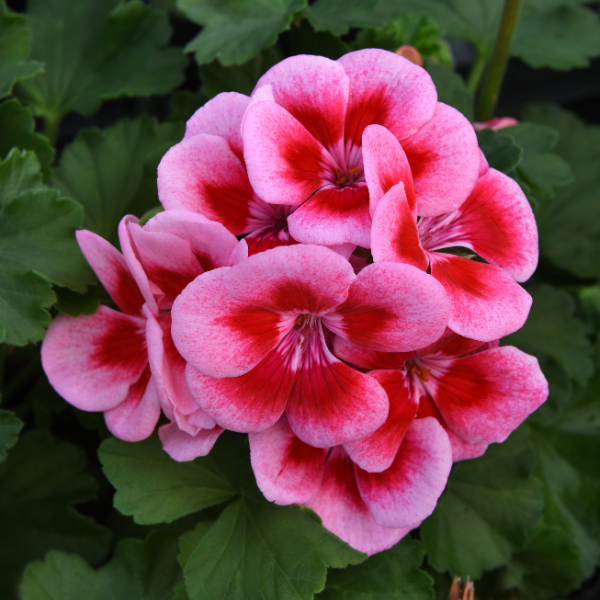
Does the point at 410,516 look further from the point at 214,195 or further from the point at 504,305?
the point at 214,195

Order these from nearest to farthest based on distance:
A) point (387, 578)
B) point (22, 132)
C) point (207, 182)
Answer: point (207, 182), point (387, 578), point (22, 132)

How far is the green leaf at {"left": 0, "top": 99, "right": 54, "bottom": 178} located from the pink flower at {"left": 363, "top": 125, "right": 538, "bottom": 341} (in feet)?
2.14

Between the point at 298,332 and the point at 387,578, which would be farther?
the point at 387,578

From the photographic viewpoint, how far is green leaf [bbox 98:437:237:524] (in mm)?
809

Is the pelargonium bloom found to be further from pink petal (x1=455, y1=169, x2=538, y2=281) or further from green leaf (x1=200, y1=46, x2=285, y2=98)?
green leaf (x1=200, y1=46, x2=285, y2=98)

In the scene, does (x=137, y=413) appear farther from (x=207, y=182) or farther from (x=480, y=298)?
(x=480, y=298)

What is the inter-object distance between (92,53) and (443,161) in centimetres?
98

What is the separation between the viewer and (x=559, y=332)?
4.17 feet

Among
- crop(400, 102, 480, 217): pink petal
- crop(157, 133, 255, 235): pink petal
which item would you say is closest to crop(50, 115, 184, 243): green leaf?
crop(157, 133, 255, 235): pink petal

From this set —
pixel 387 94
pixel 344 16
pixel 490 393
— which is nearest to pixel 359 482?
pixel 490 393

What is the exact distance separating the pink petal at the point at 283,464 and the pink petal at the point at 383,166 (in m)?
0.28

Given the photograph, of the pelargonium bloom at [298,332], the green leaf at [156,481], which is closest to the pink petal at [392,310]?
the pelargonium bloom at [298,332]

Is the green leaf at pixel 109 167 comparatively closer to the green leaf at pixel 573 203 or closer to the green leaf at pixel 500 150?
the green leaf at pixel 500 150

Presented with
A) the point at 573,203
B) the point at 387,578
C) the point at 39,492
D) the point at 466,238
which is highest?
the point at 466,238
